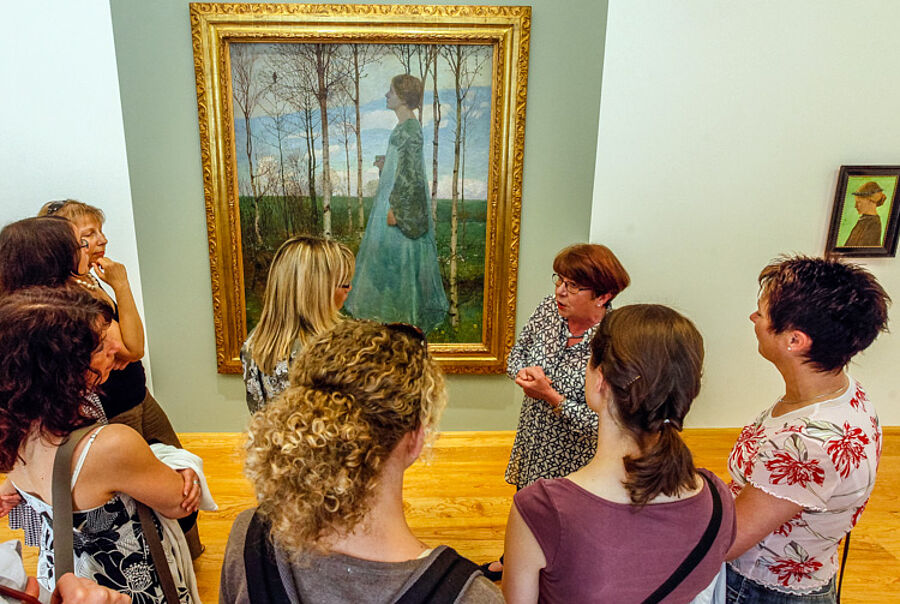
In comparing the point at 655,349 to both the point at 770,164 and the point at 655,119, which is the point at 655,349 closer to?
the point at 655,119

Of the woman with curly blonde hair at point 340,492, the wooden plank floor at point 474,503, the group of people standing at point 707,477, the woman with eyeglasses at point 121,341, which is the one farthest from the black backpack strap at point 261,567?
the wooden plank floor at point 474,503

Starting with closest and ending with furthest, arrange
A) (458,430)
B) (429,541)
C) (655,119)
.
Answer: (429,541) < (655,119) < (458,430)

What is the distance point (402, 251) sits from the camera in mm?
3701

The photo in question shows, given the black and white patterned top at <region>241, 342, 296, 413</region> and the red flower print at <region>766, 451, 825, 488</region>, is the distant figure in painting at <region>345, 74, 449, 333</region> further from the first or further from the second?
the red flower print at <region>766, 451, 825, 488</region>

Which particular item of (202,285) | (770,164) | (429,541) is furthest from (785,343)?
(202,285)

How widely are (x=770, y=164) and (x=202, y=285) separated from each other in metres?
4.07

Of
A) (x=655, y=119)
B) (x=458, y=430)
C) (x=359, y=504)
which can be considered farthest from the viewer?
(x=458, y=430)

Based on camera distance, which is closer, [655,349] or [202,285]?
[655,349]

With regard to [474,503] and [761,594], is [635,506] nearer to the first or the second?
[761,594]

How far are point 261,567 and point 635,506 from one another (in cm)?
77

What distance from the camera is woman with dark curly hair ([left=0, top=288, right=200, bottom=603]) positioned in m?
1.21

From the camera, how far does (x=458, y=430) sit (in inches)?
162

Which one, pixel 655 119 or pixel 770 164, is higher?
pixel 655 119

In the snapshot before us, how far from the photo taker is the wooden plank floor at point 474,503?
9.49 ft
